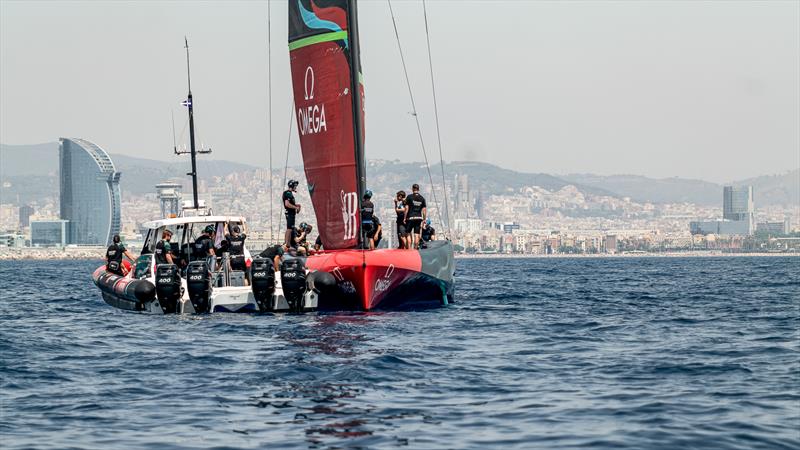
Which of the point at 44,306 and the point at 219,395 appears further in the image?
the point at 44,306

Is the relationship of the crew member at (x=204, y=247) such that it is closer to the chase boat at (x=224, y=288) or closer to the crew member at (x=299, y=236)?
the chase boat at (x=224, y=288)

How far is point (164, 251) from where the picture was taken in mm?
27844

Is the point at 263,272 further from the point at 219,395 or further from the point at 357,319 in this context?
the point at 219,395

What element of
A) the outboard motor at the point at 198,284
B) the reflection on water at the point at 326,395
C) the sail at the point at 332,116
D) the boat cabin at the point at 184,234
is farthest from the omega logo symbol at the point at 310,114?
the reflection on water at the point at 326,395

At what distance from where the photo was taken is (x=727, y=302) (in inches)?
1264

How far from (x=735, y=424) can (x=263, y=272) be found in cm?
1475

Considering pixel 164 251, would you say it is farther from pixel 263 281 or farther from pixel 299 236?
pixel 263 281

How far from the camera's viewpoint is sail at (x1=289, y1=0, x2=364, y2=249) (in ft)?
86.9

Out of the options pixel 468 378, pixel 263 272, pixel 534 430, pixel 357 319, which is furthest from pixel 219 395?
pixel 263 272

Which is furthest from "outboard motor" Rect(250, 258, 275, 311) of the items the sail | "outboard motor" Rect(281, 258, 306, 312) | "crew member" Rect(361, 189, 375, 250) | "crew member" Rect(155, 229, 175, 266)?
"crew member" Rect(155, 229, 175, 266)

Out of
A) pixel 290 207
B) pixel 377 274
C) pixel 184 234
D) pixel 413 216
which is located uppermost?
pixel 290 207

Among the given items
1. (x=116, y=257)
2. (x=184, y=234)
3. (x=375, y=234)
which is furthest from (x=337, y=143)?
(x=116, y=257)

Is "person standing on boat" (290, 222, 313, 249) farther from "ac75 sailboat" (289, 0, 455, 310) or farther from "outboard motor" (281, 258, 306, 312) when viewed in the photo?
"outboard motor" (281, 258, 306, 312)

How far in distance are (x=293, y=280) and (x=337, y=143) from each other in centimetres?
351
